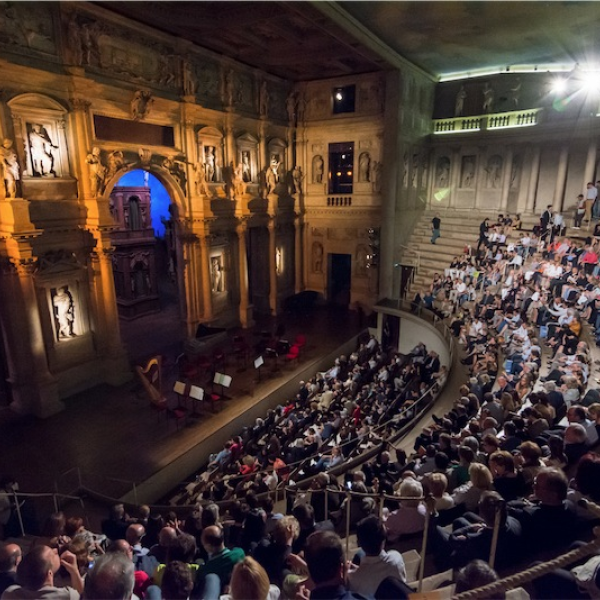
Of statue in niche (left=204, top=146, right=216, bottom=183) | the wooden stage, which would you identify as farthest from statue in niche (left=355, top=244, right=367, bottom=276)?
the wooden stage

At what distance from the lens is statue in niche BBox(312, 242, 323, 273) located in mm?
25031

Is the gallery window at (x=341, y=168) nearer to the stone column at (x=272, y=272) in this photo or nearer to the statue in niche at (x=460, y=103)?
the stone column at (x=272, y=272)

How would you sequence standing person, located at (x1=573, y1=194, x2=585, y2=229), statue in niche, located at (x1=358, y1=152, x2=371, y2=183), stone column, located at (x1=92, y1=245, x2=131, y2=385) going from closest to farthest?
1. stone column, located at (x1=92, y1=245, x2=131, y2=385)
2. standing person, located at (x1=573, y1=194, x2=585, y2=229)
3. statue in niche, located at (x1=358, y1=152, x2=371, y2=183)

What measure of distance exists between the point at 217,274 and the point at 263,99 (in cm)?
840

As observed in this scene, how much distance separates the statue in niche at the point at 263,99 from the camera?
67.8 ft

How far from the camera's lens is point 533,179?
2245 centimetres

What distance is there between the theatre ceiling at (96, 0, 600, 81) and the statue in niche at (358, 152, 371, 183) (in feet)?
12.9

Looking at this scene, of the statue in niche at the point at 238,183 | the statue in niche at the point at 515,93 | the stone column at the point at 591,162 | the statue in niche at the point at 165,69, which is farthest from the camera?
the statue in niche at the point at 515,93

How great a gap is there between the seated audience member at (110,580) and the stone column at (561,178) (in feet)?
78.9

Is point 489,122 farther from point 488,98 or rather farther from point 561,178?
point 561,178

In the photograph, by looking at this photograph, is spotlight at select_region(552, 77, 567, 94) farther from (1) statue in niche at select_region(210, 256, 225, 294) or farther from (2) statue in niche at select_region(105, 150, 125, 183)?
(2) statue in niche at select_region(105, 150, 125, 183)

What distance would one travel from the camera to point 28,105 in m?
12.3

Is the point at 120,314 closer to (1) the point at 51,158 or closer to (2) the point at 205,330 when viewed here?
(2) the point at 205,330

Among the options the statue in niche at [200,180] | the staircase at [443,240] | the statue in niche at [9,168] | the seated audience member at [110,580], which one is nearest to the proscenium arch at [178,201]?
the statue in niche at [200,180]
